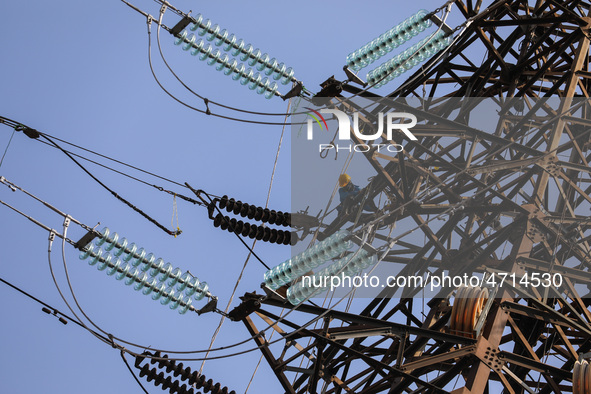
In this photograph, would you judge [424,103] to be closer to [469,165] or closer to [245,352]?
[469,165]

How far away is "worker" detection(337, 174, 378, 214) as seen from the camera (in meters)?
19.2

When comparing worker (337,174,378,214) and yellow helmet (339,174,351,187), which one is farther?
yellow helmet (339,174,351,187)

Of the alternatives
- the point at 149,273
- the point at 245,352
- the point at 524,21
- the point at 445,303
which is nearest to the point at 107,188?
the point at 149,273

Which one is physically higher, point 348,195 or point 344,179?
point 344,179

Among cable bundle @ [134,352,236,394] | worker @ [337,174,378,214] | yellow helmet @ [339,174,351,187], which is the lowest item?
cable bundle @ [134,352,236,394]

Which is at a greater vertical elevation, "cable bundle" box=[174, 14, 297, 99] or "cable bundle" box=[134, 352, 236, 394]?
"cable bundle" box=[174, 14, 297, 99]

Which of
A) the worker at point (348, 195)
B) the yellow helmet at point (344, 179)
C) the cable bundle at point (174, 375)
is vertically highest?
the yellow helmet at point (344, 179)

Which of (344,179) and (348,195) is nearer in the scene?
(348,195)

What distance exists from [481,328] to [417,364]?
112 cm

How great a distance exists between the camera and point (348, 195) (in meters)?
19.4

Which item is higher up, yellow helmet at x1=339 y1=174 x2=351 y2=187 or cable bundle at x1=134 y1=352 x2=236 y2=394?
yellow helmet at x1=339 y1=174 x2=351 y2=187

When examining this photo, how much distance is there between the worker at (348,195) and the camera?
1919cm

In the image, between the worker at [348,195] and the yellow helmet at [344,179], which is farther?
the yellow helmet at [344,179]

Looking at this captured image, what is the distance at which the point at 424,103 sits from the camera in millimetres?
20188
